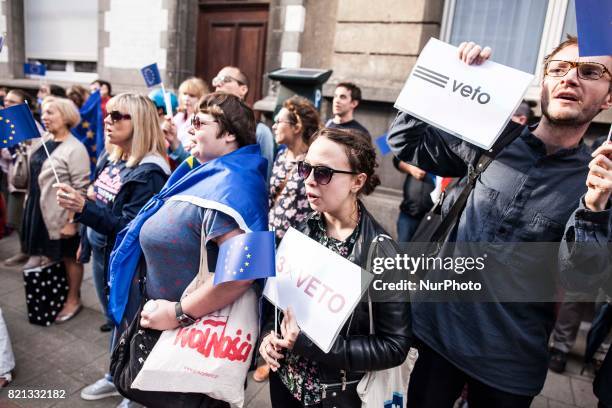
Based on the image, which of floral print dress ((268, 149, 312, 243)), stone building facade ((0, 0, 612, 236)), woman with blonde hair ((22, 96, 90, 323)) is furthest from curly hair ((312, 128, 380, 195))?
stone building facade ((0, 0, 612, 236))

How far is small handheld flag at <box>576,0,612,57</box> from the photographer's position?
1.22m

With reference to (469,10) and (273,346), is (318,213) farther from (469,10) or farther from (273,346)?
(469,10)

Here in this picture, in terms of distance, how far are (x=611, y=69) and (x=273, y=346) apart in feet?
5.07

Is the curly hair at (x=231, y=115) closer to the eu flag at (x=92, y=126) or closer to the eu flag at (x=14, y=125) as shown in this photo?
the eu flag at (x=14, y=125)

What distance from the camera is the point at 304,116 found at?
3.23 metres

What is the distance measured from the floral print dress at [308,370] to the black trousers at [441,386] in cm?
49

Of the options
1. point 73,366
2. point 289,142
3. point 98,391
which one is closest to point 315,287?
point 289,142

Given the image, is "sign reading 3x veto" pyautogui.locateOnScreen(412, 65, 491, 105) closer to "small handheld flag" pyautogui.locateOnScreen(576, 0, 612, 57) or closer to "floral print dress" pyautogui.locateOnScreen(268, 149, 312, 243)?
"small handheld flag" pyautogui.locateOnScreen(576, 0, 612, 57)

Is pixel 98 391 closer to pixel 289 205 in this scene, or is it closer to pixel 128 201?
pixel 128 201

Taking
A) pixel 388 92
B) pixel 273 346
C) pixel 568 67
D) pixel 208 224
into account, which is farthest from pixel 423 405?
pixel 388 92

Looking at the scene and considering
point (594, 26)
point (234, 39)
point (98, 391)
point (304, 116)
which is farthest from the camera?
point (234, 39)

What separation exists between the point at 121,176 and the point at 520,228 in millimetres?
2222

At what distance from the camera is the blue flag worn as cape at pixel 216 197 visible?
5.38 feet

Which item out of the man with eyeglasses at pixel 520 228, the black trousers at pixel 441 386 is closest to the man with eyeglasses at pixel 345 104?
the man with eyeglasses at pixel 520 228
